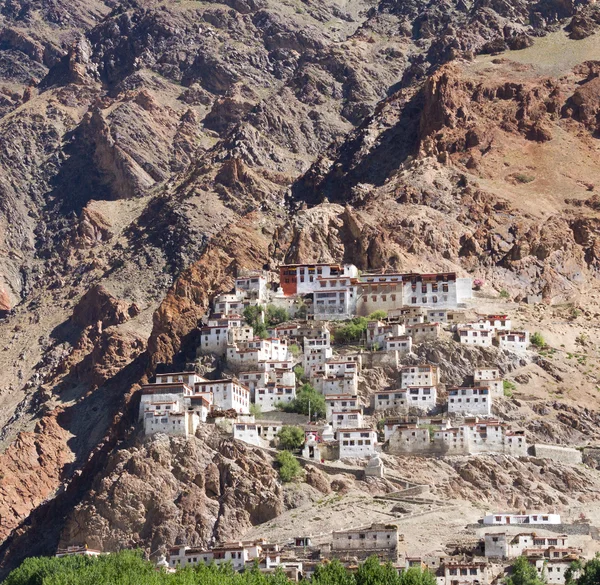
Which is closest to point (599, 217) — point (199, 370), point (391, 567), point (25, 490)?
point (199, 370)

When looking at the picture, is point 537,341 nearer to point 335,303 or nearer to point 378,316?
point 378,316

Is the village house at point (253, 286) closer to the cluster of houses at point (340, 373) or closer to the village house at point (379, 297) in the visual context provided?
the cluster of houses at point (340, 373)

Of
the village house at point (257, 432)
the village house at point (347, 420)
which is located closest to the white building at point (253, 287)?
the village house at point (257, 432)

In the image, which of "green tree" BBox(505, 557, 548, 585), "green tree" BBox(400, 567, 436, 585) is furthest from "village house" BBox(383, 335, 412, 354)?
"green tree" BBox(400, 567, 436, 585)

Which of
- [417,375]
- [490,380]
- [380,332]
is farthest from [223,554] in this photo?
[380,332]

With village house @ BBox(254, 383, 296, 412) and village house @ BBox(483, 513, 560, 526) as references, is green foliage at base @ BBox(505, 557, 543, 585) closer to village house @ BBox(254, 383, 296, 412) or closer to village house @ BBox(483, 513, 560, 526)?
village house @ BBox(483, 513, 560, 526)

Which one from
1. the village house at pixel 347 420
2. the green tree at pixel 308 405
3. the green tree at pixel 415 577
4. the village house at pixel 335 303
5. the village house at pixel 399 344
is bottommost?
the green tree at pixel 415 577

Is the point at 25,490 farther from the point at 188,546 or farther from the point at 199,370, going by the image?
the point at 188,546
